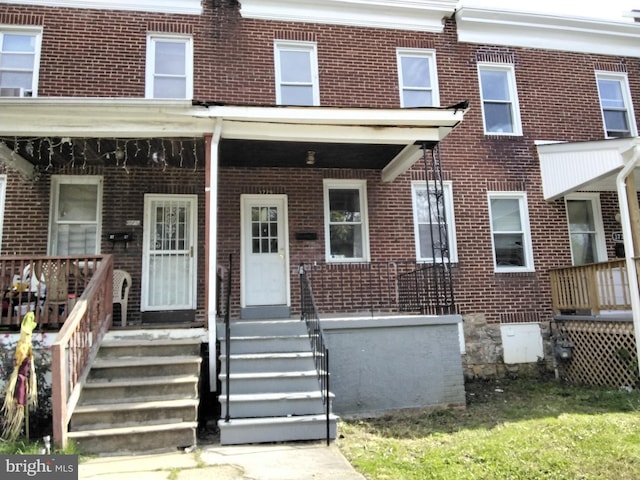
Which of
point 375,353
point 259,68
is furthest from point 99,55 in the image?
point 375,353

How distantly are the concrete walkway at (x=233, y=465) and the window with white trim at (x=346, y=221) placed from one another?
14.4 feet

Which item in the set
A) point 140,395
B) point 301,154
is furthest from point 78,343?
point 301,154

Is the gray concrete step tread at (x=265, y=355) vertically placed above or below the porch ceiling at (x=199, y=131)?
below

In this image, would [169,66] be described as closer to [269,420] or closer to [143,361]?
[143,361]

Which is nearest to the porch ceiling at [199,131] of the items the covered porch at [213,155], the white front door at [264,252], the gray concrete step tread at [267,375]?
the covered porch at [213,155]

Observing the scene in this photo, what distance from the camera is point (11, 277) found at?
6.22 m

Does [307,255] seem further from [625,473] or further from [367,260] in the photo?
[625,473]

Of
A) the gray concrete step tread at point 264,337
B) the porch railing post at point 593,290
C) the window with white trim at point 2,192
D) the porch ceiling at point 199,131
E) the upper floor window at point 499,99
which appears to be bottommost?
the gray concrete step tread at point 264,337

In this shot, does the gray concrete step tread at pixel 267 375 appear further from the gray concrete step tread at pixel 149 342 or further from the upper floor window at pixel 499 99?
the upper floor window at pixel 499 99

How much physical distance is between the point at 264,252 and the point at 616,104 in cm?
855

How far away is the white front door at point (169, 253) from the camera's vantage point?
8258 mm

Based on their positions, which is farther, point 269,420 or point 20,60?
point 20,60

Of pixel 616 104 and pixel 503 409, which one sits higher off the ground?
pixel 616 104
